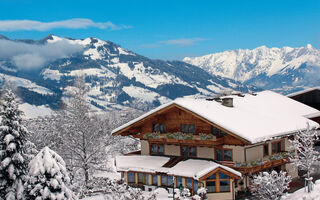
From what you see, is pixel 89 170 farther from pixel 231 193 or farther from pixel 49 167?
pixel 49 167

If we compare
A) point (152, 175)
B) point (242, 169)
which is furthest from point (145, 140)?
point (242, 169)

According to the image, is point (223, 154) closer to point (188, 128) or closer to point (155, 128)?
point (188, 128)

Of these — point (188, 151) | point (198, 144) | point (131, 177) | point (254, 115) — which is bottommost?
point (131, 177)

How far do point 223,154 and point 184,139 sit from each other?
402 centimetres

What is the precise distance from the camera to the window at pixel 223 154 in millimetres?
38028

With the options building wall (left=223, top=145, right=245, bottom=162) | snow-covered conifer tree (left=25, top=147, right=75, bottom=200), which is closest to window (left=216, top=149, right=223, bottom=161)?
building wall (left=223, top=145, right=245, bottom=162)

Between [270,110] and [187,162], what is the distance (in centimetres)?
1310

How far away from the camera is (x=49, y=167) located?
23.7m

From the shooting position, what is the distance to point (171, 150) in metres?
42.2

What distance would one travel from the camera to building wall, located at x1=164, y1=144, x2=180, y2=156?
41850 mm

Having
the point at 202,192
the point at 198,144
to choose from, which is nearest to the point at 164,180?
the point at 198,144

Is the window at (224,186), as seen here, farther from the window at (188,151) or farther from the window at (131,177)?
the window at (131,177)

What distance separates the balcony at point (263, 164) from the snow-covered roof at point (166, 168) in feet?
4.42

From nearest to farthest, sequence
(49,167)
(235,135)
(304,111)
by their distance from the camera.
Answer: (49,167) → (235,135) → (304,111)
